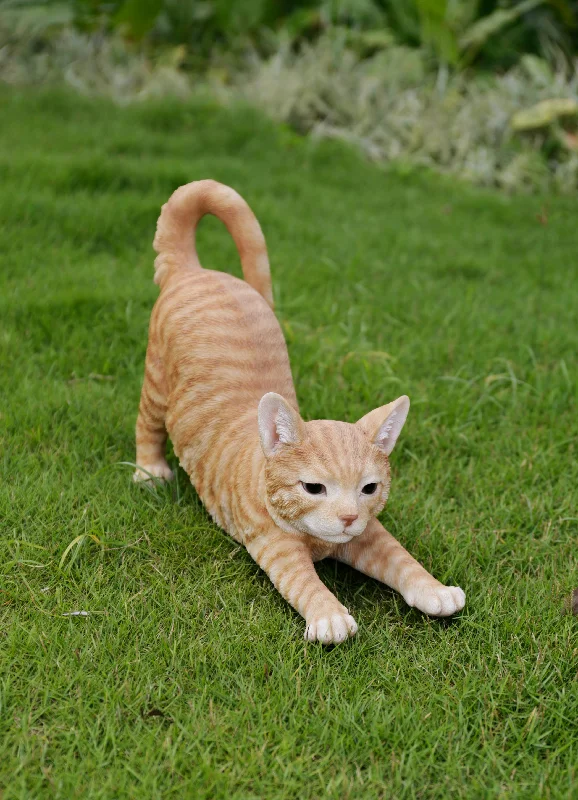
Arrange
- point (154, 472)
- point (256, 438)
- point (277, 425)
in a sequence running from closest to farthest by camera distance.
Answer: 1. point (277, 425)
2. point (256, 438)
3. point (154, 472)

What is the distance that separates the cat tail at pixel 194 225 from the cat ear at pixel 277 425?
0.88 m

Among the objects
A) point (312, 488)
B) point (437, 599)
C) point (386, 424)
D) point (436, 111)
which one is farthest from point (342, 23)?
point (437, 599)

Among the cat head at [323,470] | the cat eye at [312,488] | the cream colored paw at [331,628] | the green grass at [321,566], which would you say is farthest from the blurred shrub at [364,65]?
the cream colored paw at [331,628]

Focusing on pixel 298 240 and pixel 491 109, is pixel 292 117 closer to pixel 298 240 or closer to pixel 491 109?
pixel 491 109

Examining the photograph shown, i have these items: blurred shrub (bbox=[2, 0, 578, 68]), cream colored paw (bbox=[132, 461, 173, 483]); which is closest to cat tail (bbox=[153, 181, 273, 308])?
cream colored paw (bbox=[132, 461, 173, 483])

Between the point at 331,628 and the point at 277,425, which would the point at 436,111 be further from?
the point at 331,628

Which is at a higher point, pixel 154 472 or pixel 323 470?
pixel 323 470

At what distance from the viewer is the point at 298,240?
5.38 m

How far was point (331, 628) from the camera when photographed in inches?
87.7

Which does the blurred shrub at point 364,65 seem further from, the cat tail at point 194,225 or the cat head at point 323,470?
the cat head at point 323,470

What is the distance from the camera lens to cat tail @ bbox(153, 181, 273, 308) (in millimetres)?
3014

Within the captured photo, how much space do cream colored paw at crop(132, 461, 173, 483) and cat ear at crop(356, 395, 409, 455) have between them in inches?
34.7

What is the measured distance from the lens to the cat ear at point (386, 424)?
240 cm

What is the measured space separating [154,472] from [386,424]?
38.8 inches
